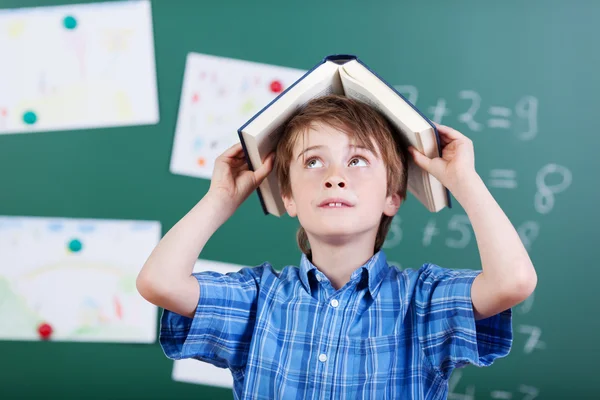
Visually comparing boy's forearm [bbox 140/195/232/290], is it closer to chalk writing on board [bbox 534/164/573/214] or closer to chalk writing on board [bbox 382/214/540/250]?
chalk writing on board [bbox 382/214/540/250]

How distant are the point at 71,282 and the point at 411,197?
1.03 m

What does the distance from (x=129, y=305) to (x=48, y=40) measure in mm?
823

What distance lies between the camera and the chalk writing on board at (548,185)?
185 centimetres

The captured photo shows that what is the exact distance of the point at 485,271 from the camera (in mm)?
903

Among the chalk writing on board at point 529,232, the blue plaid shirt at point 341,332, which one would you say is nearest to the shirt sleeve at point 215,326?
the blue plaid shirt at point 341,332

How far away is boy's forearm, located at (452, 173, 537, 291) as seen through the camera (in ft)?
2.88

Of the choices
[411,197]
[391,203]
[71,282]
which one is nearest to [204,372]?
[71,282]

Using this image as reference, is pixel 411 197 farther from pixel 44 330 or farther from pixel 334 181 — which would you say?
pixel 44 330

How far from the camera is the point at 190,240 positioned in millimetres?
1036

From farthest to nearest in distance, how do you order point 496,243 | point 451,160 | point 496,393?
point 496,393
point 451,160
point 496,243

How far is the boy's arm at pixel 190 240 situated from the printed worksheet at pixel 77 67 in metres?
0.86

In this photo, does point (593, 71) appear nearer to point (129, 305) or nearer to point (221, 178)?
point (221, 178)

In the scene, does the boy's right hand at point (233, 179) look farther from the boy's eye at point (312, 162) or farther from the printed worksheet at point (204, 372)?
the printed worksheet at point (204, 372)

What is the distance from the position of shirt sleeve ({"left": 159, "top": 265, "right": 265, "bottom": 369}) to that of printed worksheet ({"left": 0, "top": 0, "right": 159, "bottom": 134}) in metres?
1.00
